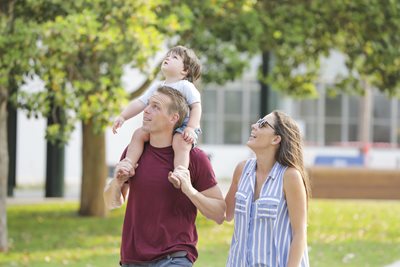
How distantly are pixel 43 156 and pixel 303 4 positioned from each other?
58.2ft

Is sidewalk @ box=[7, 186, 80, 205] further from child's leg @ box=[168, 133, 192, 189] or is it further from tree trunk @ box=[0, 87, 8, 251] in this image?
child's leg @ box=[168, 133, 192, 189]

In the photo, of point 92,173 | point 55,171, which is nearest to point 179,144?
point 92,173

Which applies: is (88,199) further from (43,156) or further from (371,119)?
(371,119)

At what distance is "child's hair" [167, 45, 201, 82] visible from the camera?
5.12 meters

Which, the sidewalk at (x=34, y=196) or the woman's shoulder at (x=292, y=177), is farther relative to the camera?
the sidewalk at (x=34, y=196)

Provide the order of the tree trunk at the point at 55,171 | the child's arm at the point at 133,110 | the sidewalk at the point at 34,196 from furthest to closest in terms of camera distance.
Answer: the tree trunk at the point at 55,171 → the sidewalk at the point at 34,196 → the child's arm at the point at 133,110

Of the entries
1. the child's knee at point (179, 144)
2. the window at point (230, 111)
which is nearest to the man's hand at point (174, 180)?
the child's knee at point (179, 144)

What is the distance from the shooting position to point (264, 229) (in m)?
4.91

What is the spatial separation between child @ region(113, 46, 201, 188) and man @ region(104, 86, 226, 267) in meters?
0.05

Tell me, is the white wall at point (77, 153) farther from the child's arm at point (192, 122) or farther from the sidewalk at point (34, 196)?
the child's arm at point (192, 122)

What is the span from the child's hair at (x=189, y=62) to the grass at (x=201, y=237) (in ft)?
22.6

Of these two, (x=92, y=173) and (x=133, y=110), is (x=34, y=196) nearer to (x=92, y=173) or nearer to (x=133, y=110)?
(x=92, y=173)

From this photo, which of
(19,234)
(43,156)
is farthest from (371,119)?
(19,234)

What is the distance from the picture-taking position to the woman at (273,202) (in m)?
4.89
